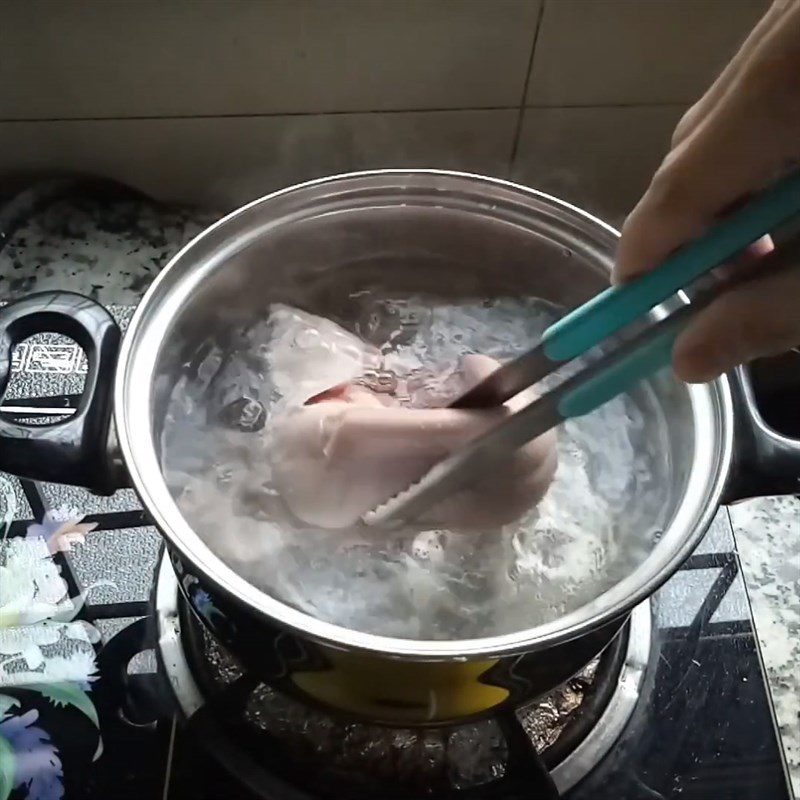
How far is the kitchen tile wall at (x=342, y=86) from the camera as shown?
29.2 inches

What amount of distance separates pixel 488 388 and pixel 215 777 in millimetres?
265

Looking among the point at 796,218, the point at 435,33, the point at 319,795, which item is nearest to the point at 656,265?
the point at 796,218

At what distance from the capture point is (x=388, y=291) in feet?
2.11

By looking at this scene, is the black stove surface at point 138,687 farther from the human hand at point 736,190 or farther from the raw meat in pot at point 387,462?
the human hand at point 736,190

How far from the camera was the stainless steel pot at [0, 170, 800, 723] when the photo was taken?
16.7 inches

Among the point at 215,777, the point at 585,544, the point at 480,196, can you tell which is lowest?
the point at 215,777

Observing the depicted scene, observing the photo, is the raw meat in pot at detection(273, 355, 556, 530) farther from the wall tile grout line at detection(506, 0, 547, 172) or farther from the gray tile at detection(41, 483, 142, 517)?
the wall tile grout line at detection(506, 0, 547, 172)

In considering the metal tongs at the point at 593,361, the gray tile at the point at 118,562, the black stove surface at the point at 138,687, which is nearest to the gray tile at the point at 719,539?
the black stove surface at the point at 138,687

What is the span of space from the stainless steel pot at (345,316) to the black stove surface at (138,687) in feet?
0.35

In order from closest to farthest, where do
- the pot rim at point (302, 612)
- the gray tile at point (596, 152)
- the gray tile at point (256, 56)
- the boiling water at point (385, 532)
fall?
the pot rim at point (302, 612) < the boiling water at point (385, 532) < the gray tile at point (256, 56) < the gray tile at point (596, 152)

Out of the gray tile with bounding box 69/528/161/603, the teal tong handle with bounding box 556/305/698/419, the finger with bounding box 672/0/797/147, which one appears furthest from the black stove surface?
the finger with bounding box 672/0/797/147

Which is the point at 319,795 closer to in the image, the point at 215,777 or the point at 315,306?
the point at 215,777

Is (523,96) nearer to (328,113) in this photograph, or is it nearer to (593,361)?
(328,113)

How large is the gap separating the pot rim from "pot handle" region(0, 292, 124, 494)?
0.06 feet
